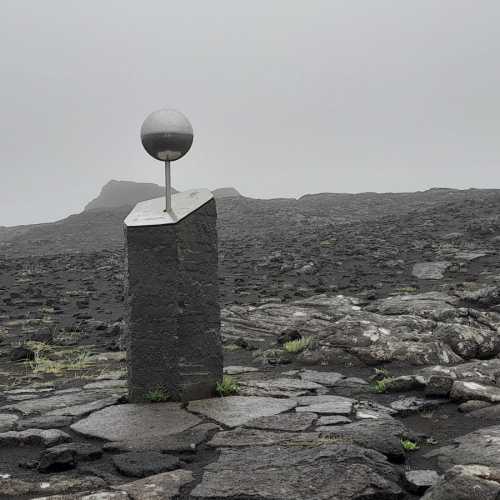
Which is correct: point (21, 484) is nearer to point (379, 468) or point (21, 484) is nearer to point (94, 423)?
point (94, 423)

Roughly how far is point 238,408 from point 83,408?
1.54 m

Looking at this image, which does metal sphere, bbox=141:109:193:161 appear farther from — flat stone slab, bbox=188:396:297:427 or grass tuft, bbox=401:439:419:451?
grass tuft, bbox=401:439:419:451

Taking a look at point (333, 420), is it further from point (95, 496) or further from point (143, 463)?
point (95, 496)

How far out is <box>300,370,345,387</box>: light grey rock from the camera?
6.88 meters

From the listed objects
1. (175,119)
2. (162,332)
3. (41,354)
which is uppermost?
(175,119)

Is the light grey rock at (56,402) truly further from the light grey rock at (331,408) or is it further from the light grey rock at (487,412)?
the light grey rock at (487,412)

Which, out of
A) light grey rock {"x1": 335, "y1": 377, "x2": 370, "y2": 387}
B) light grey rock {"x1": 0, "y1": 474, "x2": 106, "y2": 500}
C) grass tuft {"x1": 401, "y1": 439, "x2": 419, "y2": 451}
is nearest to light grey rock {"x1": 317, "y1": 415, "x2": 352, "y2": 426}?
grass tuft {"x1": 401, "y1": 439, "x2": 419, "y2": 451}

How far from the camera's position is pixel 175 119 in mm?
6156

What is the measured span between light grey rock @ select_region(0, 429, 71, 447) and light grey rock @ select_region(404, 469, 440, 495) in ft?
8.90

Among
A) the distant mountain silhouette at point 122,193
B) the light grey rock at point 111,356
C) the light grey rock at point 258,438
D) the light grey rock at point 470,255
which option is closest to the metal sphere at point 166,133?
the light grey rock at point 258,438

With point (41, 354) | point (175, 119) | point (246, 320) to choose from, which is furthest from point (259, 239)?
point (175, 119)

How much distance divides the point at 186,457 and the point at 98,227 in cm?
4062

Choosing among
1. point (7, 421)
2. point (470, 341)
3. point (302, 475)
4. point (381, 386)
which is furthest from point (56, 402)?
point (470, 341)

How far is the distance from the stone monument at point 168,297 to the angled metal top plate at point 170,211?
0.01 m
